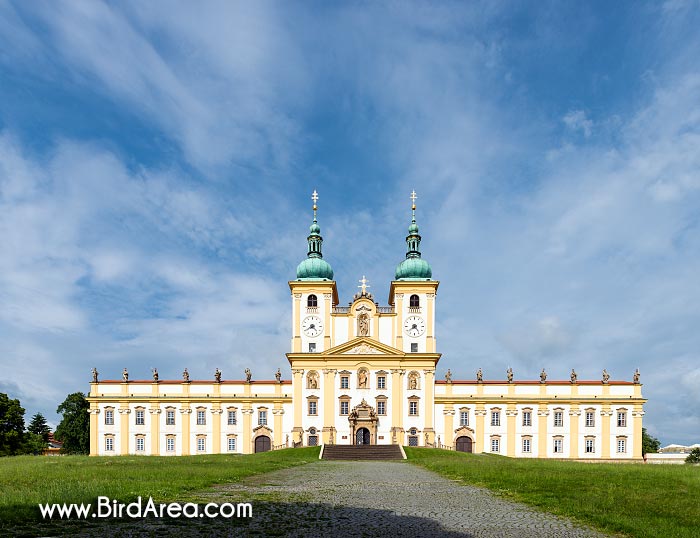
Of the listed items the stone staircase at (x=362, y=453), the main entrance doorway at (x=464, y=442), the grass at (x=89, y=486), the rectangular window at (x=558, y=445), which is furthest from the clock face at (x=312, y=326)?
the grass at (x=89, y=486)

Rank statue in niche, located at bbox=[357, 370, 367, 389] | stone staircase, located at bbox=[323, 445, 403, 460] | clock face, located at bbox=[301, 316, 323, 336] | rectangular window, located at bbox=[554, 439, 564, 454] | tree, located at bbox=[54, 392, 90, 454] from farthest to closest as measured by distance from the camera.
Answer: tree, located at bbox=[54, 392, 90, 454]
clock face, located at bbox=[301, 316, 323, 336]
rectangular window, located at bbox=[554, 439, 564, 454]
statue in niche, located at bbox=[357, 370, 367, 389]
stone staircase, located at bbox=[323, 445, 403, 460]

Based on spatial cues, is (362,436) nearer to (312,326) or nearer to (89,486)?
(312,326)

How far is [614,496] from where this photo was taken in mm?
14461

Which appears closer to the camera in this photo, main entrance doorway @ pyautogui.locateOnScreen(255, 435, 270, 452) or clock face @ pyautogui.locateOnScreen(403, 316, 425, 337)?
clock face @ pyautogui.locateOnScreen(403, 316, 425, 337)

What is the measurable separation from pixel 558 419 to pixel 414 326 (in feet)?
51.5

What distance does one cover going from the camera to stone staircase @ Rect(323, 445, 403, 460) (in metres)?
41.7

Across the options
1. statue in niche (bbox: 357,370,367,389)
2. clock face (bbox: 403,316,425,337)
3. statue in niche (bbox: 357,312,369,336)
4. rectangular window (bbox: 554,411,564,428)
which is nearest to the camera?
statue in niche (bbox: 357,370,367,389)

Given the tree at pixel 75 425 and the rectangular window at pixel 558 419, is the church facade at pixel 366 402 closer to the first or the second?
the rectangular window at pixel 558 419

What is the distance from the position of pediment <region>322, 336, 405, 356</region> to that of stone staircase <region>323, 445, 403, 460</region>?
1209 cm

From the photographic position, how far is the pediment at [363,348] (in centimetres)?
5672

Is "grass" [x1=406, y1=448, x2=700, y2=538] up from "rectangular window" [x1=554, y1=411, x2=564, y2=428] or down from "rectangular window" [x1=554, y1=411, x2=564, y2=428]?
up

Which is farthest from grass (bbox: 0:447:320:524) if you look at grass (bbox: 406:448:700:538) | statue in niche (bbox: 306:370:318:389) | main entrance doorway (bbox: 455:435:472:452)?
main entrance doorway (bbox: 455:435:472:452)

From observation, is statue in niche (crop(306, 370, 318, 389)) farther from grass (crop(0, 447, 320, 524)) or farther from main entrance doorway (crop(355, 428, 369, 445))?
grass (crop(0, 447, 320, 524))

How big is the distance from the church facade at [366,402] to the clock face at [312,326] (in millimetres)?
93
